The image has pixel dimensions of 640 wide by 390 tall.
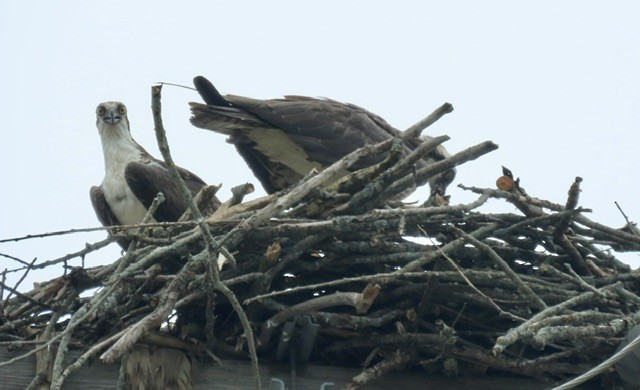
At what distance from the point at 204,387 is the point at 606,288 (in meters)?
1.76

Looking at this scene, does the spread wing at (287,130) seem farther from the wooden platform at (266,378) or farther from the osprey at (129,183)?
the wooden platform at (266,378)

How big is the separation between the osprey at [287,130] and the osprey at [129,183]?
437mm

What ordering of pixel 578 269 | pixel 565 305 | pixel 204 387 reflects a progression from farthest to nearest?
pixel 578 269
pixel 204 387
pixel 565 305

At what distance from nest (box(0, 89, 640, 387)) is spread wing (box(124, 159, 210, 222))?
171 centimetres

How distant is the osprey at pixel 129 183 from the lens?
288 inches

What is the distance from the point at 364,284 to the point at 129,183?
264 cm

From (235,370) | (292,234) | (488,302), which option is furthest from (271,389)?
(488,302)

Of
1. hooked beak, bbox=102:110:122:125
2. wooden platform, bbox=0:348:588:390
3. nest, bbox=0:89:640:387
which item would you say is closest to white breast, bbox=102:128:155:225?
hooked beak, bbox=102:110:122:125

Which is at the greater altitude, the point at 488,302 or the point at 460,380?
the point at 488,302

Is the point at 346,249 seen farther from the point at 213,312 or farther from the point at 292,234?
the point at 213,312

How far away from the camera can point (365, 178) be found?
537cm

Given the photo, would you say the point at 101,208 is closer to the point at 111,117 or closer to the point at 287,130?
the point at 111,117

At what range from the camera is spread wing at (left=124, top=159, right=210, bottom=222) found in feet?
23.9

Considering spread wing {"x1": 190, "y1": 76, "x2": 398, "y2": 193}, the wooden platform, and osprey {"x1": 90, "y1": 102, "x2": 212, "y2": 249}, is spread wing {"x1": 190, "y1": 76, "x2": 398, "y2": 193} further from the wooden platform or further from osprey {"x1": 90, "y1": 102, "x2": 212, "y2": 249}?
the wooden platform
